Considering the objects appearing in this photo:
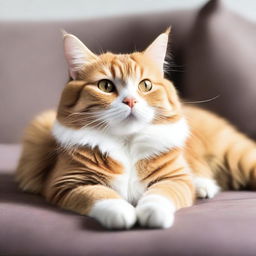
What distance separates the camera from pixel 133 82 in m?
1.29

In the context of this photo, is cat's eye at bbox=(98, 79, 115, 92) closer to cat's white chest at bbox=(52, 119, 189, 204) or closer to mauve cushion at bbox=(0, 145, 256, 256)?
cat's white chest at bbox=(52, 119, 189, 204)

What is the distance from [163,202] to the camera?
111 cm

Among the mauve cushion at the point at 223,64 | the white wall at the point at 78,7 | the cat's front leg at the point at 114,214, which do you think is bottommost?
the cat's front leg at the point at 114,214

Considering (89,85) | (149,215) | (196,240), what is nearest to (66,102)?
(89,85)

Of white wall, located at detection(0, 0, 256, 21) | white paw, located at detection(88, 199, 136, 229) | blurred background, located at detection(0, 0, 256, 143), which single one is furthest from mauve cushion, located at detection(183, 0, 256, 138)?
white paw, located at detection(88, 199, 136, 229)

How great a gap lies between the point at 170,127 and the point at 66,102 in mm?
326

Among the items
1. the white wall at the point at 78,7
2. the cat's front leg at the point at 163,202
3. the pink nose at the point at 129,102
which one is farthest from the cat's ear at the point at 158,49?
the white wall at the point at 78,7

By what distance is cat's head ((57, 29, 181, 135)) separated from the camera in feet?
4.07

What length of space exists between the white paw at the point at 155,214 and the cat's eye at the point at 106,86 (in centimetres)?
36

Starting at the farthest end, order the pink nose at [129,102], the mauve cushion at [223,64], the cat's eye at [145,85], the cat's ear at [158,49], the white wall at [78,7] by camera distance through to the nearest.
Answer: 1. the white wall at [78,7]
2. the mauve cushion at [223,64]
3. the cat's ear at [158,49]
4. the cat's eye at [145,85]
5. the pink nose at [129,102]

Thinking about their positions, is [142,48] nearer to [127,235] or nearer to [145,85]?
[145,85]

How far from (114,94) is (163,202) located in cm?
35

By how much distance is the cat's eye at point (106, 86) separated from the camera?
4.23 feet

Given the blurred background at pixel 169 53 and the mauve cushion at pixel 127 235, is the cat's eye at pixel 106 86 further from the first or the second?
the blurred background at pixel 169 53
